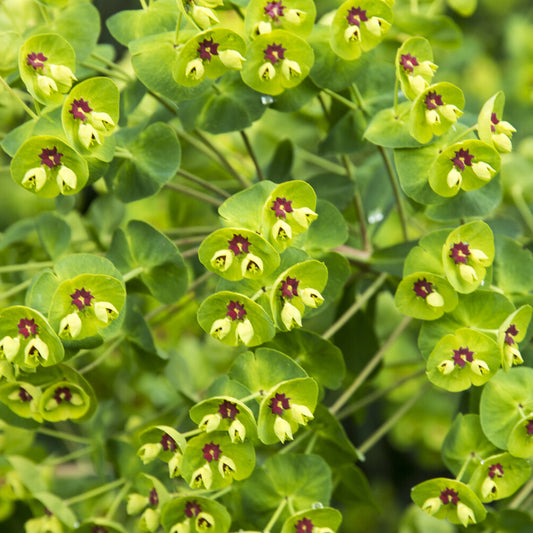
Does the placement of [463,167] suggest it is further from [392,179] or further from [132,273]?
[132,273]

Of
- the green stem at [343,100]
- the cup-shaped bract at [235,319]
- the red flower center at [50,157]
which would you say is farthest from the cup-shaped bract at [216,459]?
the green stem at [343,100]

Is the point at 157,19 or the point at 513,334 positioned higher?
the point at 157,19

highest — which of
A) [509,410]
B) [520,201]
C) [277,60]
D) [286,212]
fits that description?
[277,60]

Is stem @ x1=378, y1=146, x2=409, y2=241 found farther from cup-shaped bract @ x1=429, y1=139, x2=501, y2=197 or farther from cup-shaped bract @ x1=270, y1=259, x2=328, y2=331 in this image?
cup-shaped bract @ x1=270, y1=259, x2=328, y2=331

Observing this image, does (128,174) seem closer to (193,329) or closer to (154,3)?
(154,3)

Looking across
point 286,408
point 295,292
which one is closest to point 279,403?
point 286,408

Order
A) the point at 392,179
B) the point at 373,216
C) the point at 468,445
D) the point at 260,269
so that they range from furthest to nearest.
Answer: the point at 373,216 → the point at 392,179 → the point at 468,445 → the point at 260,269

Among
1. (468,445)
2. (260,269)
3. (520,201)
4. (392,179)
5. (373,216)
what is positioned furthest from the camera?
(520,201)
